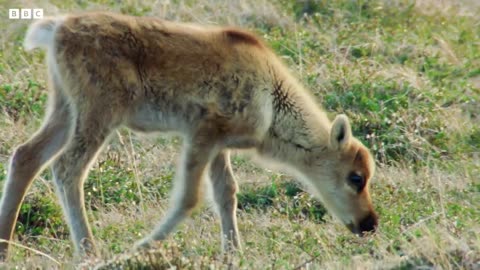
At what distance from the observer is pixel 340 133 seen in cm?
1084

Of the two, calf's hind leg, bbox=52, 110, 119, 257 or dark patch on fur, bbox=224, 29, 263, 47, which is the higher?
dark patch on fur, bbox=224, 29, 263, 47

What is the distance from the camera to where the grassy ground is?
9625 mm

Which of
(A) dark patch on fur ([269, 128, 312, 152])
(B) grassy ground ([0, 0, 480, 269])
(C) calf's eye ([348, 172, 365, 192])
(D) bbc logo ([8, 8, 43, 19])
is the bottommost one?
(B) grassy ground ([0, 0, 480, 269])

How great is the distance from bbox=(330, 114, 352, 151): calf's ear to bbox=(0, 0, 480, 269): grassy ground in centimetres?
76

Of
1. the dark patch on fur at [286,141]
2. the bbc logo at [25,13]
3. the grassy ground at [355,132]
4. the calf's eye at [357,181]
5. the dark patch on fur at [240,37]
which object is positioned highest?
the dark patch on fur at [240,37]

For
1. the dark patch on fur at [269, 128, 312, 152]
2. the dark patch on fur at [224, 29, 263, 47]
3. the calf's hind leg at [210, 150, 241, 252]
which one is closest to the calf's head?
the dark patch on fur at [269, 128, 312, 152]

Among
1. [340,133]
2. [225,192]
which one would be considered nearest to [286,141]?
[340,133]

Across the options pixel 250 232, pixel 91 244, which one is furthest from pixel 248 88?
pixel 91 244

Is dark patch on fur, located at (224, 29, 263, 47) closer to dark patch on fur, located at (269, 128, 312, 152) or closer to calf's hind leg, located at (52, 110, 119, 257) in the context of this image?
dark patch on fur, located at (269, 128, 312, 152)

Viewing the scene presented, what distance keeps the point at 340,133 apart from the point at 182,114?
4.81ft

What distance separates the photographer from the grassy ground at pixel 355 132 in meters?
9.62

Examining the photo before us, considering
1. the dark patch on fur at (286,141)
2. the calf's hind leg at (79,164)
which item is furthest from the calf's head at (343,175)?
the calf's hind leg at (79,164)

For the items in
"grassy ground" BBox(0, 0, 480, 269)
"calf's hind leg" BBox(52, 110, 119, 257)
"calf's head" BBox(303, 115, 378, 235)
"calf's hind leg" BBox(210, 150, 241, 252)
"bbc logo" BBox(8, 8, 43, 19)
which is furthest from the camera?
"bbc logo" BBox(8, 8, 43, 19)

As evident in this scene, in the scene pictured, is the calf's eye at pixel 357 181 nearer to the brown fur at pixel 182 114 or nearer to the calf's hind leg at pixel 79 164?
the brown fur at pixel 182 114
